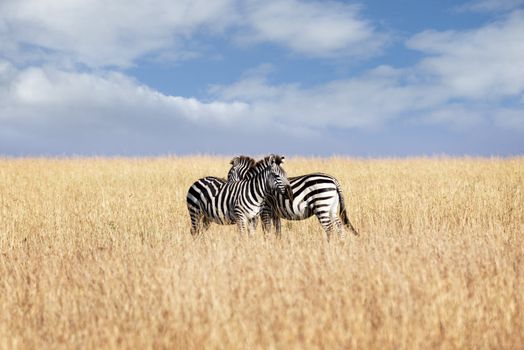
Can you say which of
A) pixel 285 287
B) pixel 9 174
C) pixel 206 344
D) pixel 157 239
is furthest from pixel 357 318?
pixel 9 174

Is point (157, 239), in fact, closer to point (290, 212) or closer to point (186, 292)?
point (290, 212)

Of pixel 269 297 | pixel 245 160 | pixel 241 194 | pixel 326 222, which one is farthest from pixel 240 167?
pixel 269 297

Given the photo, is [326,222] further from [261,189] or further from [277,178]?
[261,189]

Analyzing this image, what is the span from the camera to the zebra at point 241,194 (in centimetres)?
875

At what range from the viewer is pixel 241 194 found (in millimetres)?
8945

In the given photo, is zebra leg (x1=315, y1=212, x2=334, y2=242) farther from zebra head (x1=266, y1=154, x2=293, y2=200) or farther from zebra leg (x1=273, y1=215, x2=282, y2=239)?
zebra leg (x1=273, y1=215, x2=282, y2=239)

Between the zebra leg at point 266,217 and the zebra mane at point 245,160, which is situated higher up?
the zebra mane at point 245,160

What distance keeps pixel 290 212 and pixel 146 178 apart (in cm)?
1242

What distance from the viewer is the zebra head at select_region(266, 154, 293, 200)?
8578 mm

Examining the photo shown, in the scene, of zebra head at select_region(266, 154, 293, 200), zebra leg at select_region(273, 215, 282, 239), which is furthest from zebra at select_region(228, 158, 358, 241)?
zebra leg at select_region(273, 215, 282, 239)

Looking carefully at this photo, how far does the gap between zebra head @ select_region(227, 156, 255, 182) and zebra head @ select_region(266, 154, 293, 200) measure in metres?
1.08

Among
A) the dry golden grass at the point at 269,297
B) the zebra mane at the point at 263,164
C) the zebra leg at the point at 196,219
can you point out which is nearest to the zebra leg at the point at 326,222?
the dry golden grass at the point at 269,297

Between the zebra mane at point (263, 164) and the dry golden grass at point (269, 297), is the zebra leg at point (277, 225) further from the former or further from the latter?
the zebra mane at point (263, 164)

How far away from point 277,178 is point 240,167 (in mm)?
1628
